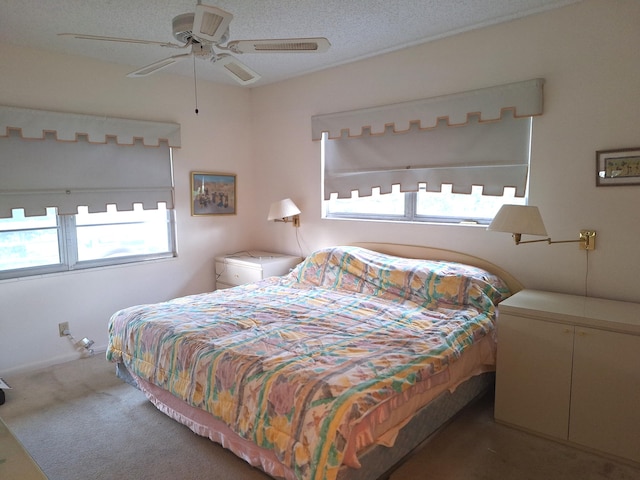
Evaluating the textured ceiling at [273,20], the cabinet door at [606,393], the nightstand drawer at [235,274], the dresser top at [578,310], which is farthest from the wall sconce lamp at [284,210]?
the cabinet door at [606,393]

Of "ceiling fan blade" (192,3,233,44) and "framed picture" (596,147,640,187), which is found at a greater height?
"ceiling fan blade" (192,3,233,44)

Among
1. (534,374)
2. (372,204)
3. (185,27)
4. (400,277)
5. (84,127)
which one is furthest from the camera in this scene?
(372,204)

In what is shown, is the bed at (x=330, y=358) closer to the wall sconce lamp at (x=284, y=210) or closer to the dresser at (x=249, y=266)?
the dresser at (x=249, y=266)

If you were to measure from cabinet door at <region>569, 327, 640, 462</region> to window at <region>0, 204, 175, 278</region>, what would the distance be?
353 cm

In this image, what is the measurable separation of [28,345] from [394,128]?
3.40m

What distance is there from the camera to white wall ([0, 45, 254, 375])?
10.6 ft

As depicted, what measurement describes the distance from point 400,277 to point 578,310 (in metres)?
1.13

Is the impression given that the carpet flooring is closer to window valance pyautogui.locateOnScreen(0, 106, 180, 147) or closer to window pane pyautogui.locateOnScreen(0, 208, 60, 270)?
window pane pyautogui.locateOnScreen(0, 208, 60, 270)

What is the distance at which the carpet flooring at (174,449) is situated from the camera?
81.9 inches

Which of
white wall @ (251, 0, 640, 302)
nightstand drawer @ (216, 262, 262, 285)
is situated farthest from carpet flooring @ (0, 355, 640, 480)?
nightstand drawer @ (216, 262, 262, 285)

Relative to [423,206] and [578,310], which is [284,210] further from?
[578,310]

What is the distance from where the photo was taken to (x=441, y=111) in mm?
3143

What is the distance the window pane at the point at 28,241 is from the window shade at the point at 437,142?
2.40m

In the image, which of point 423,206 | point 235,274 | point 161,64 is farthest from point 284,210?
point 161,64
